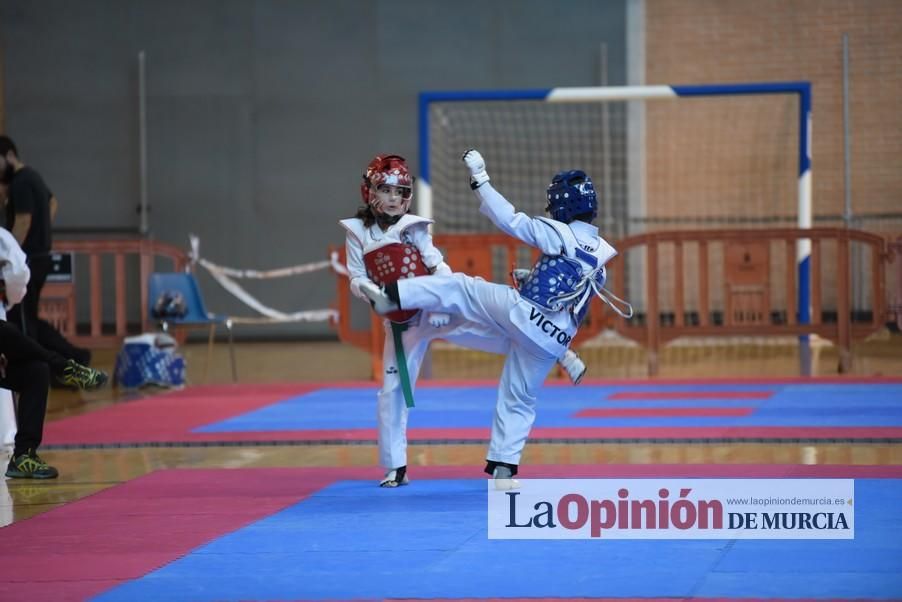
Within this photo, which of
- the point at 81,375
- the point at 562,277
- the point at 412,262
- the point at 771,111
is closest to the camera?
the point at 562,277

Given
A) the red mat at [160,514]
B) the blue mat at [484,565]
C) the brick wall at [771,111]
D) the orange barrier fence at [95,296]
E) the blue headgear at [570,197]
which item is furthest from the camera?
the brick wall at [771,111]

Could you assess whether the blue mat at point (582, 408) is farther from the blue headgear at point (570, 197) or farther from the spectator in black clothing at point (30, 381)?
the blue headgear at point (570, 197)

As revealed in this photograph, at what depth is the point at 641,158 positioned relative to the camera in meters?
16.2

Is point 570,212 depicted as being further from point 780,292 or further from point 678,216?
point 678,216

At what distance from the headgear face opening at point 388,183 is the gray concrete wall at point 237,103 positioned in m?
10.7

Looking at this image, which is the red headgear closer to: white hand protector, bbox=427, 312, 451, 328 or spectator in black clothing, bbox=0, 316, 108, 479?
white hand protector, bbox=427, 312, 451, 328

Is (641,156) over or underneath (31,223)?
over

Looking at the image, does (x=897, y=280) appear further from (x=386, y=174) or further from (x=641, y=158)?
(x=386, y=174)

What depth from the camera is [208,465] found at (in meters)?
6.86

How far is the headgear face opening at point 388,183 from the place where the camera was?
5809mm

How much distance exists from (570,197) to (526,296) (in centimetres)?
45

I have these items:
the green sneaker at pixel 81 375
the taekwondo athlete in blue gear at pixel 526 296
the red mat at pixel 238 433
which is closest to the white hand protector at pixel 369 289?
the taekwondo athlete in blue gear at pixel 526 296

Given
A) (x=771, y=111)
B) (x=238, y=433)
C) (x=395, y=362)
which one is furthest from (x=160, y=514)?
(x=771, y=111)

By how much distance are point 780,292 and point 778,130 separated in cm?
292
